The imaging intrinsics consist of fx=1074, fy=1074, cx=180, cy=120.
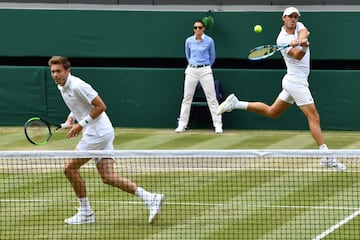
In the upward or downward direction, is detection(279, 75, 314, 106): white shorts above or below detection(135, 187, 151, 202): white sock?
above

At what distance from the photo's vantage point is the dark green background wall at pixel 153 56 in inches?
728

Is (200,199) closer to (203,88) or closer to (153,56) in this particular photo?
(203,88)

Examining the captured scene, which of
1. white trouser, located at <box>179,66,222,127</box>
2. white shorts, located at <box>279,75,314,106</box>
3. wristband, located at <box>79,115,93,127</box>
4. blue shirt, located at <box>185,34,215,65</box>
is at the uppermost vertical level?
wristband, located at <box>79,115,93,127</box>

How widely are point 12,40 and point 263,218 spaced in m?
10.3

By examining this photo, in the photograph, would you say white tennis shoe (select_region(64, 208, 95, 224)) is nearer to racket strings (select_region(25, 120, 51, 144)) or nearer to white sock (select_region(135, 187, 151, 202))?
white sock (select_region(135, 187, 151, 202))

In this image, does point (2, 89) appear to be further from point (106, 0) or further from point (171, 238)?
point (171, 238)

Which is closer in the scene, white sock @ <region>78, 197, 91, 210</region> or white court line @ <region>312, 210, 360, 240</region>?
white court line @ <region>312, 210, 360, 240</region>

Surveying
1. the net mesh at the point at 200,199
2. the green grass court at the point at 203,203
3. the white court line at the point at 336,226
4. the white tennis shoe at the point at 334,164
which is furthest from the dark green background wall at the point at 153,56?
the white court line at the point at 336,226

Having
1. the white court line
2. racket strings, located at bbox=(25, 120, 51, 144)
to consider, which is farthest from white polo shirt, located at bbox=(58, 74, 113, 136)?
the white court line

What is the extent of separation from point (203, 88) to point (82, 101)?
7.93 metres

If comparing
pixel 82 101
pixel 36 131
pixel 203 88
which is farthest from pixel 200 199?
pixel 203 88

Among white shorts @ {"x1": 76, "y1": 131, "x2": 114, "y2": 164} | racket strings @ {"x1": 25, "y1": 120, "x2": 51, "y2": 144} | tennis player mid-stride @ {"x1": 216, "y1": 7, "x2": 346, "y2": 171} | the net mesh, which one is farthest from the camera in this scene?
tennis player mid-stride @ {"x1": 216, "y1": 7, "x2": 346, "y2": 171}

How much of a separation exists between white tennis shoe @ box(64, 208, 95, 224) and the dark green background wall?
8682 mm

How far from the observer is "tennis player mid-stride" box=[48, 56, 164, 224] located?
10.4 m
